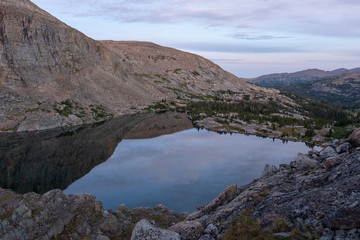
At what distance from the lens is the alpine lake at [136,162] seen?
39469mm

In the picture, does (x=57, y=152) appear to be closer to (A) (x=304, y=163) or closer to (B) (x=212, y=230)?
(B) (x=212, y=230)

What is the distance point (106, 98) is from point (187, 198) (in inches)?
3374

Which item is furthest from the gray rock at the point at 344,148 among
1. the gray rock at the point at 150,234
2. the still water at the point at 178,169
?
the still water at the point at 178,169

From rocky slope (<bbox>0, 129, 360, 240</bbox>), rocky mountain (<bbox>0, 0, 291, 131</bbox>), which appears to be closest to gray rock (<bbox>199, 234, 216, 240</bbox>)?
rocky slope (<bbox>0, 129, 360, 240</bbox>)

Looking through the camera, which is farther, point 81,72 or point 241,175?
point 81,72

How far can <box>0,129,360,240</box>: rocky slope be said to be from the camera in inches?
531

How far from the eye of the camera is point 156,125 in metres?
95.7

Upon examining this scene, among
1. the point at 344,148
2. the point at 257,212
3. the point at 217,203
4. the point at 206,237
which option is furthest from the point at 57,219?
the point at 344,148

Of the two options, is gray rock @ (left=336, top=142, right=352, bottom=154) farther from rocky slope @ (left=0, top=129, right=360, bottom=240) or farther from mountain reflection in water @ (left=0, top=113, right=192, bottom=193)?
mountain reflection in water @ (left=0, top=113, right=192, bottom=193)

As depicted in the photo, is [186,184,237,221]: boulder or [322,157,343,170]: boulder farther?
[186,184,237,221]: boulder

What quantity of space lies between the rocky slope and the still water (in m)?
12.5

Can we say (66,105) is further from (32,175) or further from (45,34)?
(32,175)

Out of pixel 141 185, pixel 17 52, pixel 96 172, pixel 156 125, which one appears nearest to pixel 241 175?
pixel 141 185

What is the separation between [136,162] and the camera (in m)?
A: 55.0
